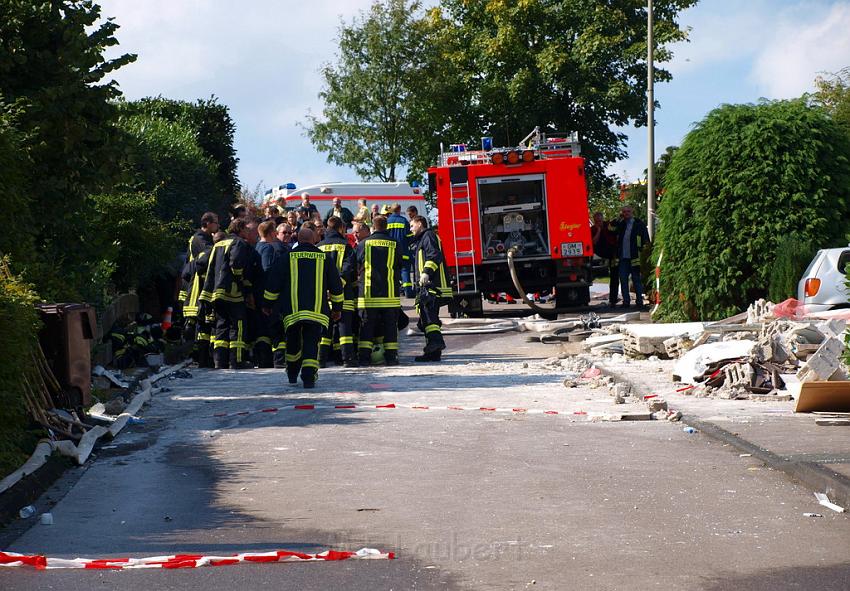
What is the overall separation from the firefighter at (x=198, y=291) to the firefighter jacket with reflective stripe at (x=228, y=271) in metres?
0.28

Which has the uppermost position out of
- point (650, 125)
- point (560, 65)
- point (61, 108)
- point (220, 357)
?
point (560, 65)

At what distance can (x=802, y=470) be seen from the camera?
26.1 ft

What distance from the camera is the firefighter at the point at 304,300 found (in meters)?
13.6

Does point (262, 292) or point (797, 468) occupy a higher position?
point (262, 292)

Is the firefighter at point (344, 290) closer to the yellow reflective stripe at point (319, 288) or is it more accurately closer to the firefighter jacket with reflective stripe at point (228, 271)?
the firefighter jacket with reflective stripe at point (228, 271)

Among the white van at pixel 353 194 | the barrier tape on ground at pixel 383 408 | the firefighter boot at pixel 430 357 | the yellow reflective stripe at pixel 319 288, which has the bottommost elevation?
the barrier tape on ground at pixel 383 408

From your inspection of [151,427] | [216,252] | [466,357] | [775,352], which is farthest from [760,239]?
[151,427]

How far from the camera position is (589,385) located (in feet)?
44.3

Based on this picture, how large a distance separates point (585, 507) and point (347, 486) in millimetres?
1540

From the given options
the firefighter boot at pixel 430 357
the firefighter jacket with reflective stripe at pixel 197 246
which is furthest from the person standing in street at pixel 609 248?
the firefighter jacket with reflective stripe at pixel 197 246

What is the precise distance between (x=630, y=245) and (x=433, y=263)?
25.7 feet

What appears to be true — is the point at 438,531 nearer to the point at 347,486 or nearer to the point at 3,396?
the point at 347,486

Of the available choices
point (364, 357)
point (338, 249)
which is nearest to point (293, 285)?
point (338, 249)

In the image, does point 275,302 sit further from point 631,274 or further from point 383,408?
point 631,274
